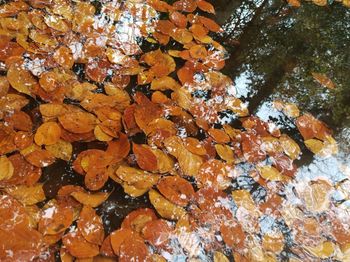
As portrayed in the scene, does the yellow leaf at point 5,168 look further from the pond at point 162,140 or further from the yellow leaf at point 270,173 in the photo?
the yellow leaf at point 270,173

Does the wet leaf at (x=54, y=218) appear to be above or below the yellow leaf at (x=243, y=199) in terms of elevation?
below

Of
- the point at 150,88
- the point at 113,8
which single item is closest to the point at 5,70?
the point at 150,88

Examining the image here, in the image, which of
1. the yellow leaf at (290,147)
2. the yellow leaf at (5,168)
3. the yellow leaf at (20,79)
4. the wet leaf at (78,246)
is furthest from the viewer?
the yellow leaf at (290,147)

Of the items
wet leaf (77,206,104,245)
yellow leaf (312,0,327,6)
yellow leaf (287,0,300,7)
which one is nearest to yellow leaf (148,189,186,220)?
wet leaf (77,206,104,245)

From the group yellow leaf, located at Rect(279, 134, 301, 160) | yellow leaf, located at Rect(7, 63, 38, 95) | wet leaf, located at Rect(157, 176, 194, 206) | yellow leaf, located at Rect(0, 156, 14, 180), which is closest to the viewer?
yellow leaf, located at Rect(0, 156, 14, 180)

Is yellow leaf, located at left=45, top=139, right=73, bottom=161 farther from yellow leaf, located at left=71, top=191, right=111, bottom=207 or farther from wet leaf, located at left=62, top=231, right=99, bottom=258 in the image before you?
wet leaf, located at left=62, top=231, right=99, bottom=258

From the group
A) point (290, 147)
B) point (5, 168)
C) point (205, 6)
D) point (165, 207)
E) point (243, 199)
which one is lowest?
point (5, 168)

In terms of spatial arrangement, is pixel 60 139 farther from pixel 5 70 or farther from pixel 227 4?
pixel 227 4

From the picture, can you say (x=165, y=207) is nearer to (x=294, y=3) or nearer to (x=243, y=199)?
(x=243, y=199)

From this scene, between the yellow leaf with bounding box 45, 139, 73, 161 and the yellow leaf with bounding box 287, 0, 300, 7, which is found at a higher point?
the yellow leaf with bounding box 287, 0, 300, 7

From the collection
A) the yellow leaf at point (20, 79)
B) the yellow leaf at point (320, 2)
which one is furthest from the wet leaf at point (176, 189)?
the yellow leaf at point (320, 2)

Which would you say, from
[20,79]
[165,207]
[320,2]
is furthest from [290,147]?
[320,2]
